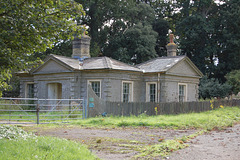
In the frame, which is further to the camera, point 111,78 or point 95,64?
point 95,64

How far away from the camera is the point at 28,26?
9.16m

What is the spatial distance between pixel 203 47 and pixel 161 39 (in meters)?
6.83

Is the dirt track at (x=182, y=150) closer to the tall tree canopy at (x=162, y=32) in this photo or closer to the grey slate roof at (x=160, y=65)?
the grey slate roof at (x=160, y=65)

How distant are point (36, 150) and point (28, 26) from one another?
12.7 feet

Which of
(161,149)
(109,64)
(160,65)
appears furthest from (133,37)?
(161,149)

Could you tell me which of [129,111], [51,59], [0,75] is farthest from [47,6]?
[51,59]

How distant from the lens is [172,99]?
24.6 meters

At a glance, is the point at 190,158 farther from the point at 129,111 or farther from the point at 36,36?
the point at 129,111

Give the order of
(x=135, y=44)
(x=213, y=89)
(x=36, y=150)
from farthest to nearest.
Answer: (x=135, y=44), (x=213, y=89), (x=36, y=150)

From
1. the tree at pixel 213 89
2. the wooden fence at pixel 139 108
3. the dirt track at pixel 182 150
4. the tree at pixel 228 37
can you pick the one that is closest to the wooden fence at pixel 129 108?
the wooden fence at pixel 139 108

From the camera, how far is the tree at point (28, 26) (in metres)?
8.76

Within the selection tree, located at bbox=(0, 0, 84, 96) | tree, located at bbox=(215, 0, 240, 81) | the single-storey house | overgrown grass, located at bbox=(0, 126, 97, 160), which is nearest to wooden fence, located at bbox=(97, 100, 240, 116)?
the single-storey house

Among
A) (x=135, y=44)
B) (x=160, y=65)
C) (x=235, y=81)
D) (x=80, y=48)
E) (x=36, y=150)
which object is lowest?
(x=36, y=150)

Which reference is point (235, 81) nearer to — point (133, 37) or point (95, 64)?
point (133, 37)
